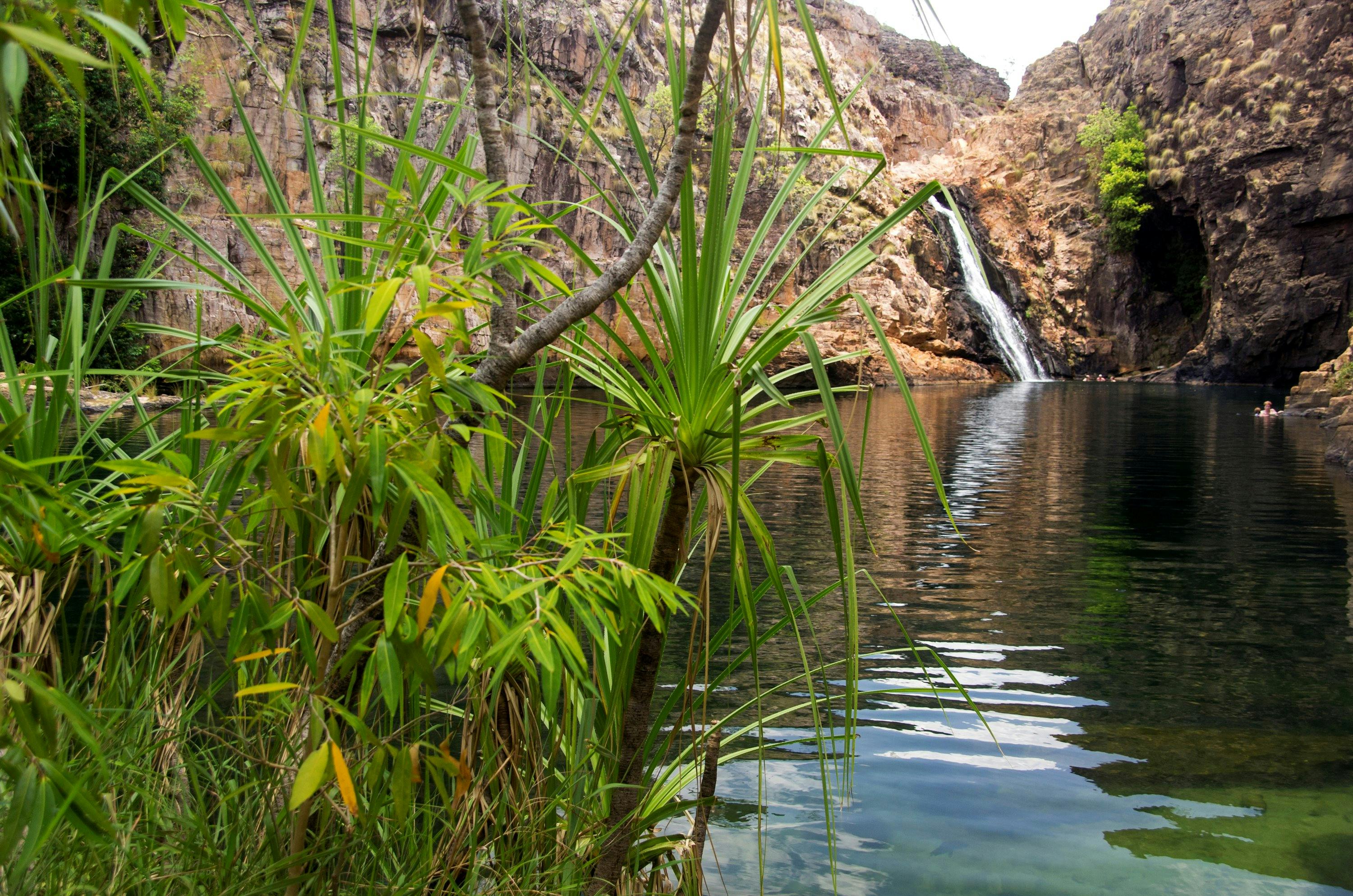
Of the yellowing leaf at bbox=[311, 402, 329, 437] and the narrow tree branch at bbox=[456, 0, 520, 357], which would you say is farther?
the narrow tree branch at bbox=[456, 0, 520, 357]

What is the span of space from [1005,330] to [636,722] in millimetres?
39151

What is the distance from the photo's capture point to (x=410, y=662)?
1025mm

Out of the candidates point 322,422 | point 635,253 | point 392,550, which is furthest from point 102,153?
point 322,422

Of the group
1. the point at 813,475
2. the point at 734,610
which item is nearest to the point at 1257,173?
the point at 813,475

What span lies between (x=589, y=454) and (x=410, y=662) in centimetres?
86

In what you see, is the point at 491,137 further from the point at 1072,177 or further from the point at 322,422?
the point at 1072,177

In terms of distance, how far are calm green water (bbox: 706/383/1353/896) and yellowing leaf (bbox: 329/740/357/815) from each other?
69.0 inches

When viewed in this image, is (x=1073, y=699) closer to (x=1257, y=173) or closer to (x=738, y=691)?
(x=738, y=691)

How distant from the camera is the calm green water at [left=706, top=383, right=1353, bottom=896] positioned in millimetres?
2721

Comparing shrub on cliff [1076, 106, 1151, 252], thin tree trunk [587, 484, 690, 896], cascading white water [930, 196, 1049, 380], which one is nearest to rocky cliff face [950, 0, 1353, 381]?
shrub on cliff [1076, 106, 1151, 252]

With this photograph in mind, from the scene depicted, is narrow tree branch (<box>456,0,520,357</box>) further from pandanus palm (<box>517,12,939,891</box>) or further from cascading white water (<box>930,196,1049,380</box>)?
cascading white water (<box>930,196,1049,380</box>)

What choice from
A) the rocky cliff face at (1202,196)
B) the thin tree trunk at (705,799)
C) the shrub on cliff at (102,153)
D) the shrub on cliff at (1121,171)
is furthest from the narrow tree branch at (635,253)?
the shrub on cliff at (1121,171)

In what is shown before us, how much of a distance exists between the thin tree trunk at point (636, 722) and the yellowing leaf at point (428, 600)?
0.75 meters

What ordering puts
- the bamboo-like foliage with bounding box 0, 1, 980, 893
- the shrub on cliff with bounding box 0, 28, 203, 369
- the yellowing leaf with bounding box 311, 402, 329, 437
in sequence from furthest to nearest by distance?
the shrub on cliff with bounding box 0, 28, 203, 369 → the bamboo-like foliage with bounding box 0, 1, 980, 893 → the yellowing leaf with bounding box 311, 402, 329, 437
